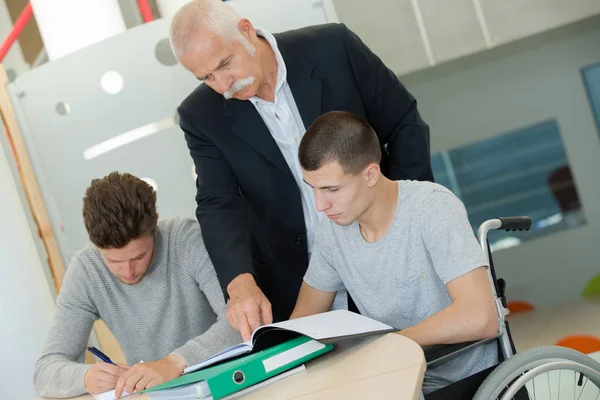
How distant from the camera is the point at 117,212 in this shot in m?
1.96

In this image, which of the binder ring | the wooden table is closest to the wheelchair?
the wooden table

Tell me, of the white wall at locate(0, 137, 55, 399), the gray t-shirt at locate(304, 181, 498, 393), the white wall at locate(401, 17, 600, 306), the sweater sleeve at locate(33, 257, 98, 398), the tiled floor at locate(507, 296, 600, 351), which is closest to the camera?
the gray t-shirt at locate(304, 181, 498, 393)

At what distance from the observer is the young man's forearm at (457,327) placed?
1551 millimetres

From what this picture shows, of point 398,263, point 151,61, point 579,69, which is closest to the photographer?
point 398,263

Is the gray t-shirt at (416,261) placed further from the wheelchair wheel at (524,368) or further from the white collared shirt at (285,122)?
the white collared shirt at (285,122)

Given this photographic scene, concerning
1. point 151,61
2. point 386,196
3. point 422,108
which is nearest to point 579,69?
point 422,108

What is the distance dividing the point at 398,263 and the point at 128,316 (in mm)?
821

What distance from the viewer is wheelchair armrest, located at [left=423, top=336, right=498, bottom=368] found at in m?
1.50

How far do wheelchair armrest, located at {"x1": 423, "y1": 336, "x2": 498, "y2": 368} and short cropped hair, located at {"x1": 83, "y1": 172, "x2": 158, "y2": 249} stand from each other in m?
0.79

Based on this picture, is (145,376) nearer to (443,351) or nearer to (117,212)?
(117,212)

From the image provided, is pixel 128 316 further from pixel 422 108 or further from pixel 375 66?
pixel 422 108

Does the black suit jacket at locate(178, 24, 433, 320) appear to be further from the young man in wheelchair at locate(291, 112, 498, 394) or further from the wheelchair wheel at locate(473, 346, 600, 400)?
the wheelchair wheel at locate(473, 346, 600, 400)

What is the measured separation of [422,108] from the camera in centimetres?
602

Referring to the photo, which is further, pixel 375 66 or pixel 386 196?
pixel 375 66
